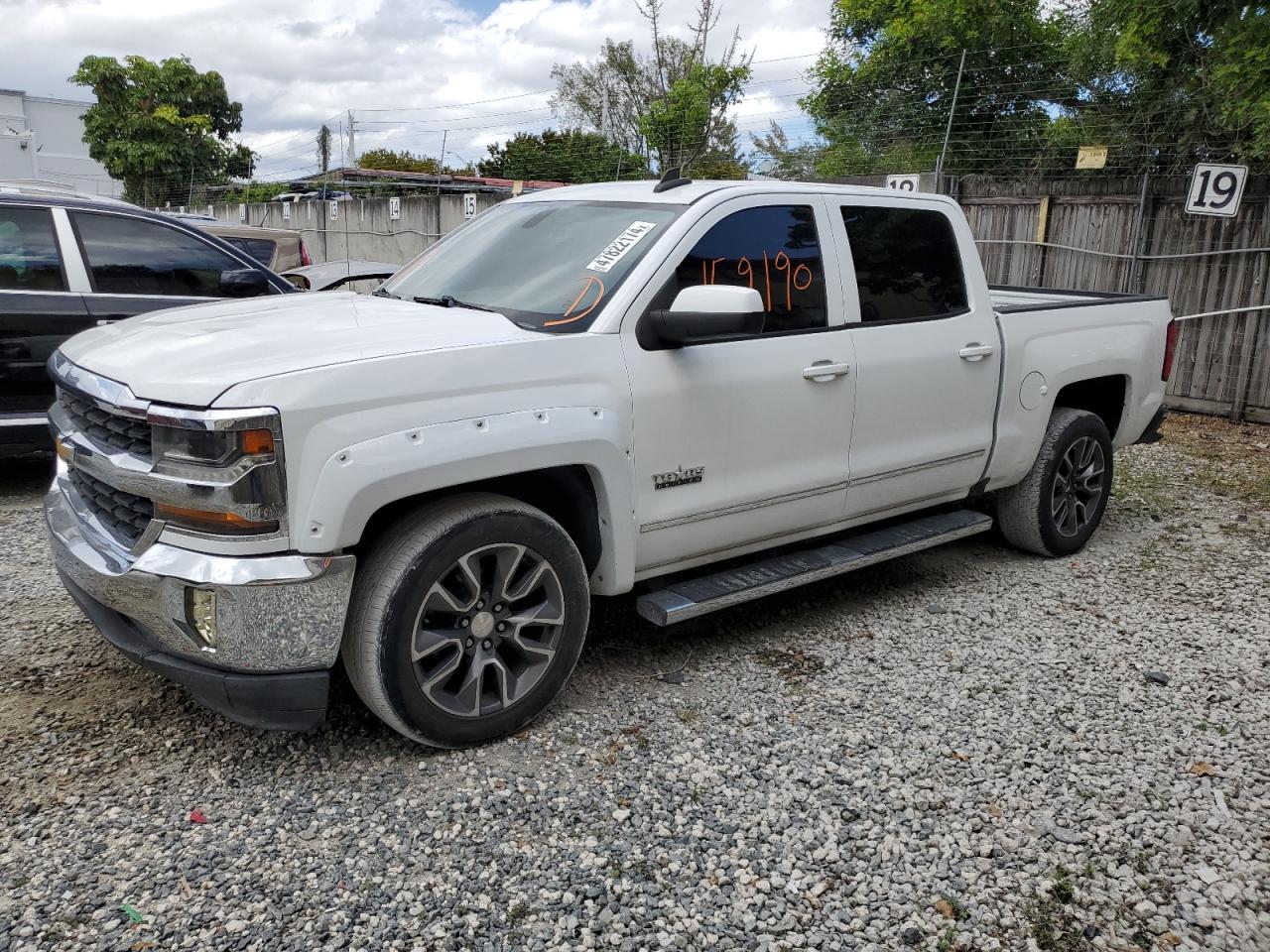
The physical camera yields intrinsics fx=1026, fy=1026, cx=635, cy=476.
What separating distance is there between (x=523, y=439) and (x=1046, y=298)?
4.29m

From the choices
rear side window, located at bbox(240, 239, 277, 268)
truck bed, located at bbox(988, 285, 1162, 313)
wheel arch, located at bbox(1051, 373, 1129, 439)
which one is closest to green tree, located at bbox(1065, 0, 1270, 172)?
truck bed, located at bbox(988, 285, 1162, 313)

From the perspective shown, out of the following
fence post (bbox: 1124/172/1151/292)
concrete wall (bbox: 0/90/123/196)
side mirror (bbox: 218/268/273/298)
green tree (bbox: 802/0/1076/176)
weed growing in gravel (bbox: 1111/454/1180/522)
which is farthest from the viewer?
concrete wall (bbox: 0/90/123/196)

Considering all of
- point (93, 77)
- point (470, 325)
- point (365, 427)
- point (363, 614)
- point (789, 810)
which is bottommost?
point (789, 810)

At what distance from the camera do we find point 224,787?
10.5 ft

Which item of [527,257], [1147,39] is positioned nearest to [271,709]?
[527,257]

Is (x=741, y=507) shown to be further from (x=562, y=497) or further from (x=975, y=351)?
(x=975, y=351)

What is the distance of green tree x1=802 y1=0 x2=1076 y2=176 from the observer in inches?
559

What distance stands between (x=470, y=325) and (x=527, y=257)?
66 centimetres

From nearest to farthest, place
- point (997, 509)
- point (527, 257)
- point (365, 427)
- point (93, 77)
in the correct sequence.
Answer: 1. point (365, 427)
2. point (527, 257)
3. point (997, 509)
4. point (93, 77)

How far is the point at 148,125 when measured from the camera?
138ft

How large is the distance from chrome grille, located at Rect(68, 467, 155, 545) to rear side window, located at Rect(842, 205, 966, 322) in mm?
2874

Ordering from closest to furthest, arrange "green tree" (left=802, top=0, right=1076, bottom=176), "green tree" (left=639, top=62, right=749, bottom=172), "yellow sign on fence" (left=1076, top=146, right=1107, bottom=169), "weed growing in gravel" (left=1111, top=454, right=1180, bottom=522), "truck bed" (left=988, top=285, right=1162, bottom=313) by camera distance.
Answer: "truck bed" (left=988, top=285, right=1162, bottom=313)
"weed growing in gravel" (left=1111, top=454, right=1180, bottom=522)
"yellow sign on fence" (left=1076, top=146, right=1107, bottom=169)
"green tree" (left=802, top=0, right=1076, bottom=176)
"green tree" (left=639, top=62, right=749, bottom=172)

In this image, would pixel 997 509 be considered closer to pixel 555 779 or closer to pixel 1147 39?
pixel 555 779

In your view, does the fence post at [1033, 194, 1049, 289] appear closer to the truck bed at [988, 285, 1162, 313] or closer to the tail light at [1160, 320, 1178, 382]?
the truck bed at [988, 285, 1162, 313]
